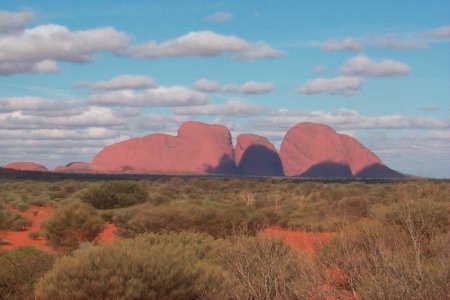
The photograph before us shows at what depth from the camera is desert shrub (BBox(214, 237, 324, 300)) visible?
7067 mm

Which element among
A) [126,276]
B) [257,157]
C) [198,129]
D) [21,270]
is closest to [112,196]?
Answer: [21,270]

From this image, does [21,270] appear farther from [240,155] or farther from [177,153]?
[240,155]

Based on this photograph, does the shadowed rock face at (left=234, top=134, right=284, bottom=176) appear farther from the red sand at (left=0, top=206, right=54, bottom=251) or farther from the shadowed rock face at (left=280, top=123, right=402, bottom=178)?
the red sand at (left=0, top=206, right=54, bottom=251)

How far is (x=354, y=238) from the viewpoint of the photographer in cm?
1041

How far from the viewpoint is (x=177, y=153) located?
178875mm

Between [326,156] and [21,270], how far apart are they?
550 ft

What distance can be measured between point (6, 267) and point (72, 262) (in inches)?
88.7

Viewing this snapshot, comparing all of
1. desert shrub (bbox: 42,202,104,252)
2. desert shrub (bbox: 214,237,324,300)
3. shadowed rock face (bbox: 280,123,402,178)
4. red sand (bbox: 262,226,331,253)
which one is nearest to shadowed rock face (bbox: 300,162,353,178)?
shadowed rock face (bbox: 280,123,402,178)

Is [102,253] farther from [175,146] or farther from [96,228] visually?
[175,146]

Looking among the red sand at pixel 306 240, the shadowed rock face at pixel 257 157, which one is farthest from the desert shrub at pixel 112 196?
the shadowed rock face at pixel 257 157

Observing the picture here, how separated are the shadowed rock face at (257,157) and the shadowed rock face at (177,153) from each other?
3448 millimetres

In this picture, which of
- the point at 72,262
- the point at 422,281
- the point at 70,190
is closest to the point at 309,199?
the point at 70,190

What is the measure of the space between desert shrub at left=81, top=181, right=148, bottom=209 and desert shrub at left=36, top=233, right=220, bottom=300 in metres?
23.0

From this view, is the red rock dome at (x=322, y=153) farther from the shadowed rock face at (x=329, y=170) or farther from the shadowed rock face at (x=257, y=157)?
the shadowed rock face at (x=257, y=157)
